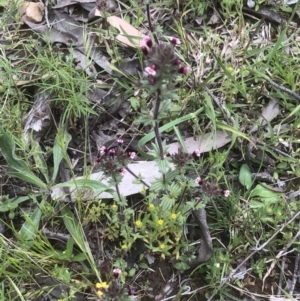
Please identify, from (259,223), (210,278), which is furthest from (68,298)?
(259,223)

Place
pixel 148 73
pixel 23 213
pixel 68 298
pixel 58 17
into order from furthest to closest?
pixel 58 17
pixel 23 213
pixel 68 298
pixel 148 73

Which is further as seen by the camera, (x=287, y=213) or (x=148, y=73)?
(x=287, y=213)

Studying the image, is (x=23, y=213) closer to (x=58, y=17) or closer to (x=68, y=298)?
(x=68, y=298)

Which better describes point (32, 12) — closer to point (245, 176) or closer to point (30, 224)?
point (30, 224)

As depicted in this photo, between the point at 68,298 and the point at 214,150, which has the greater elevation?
the point at 214,150

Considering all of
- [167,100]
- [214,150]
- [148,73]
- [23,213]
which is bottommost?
[23,213]

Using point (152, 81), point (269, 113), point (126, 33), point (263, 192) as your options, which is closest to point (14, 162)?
point (126, 33)
